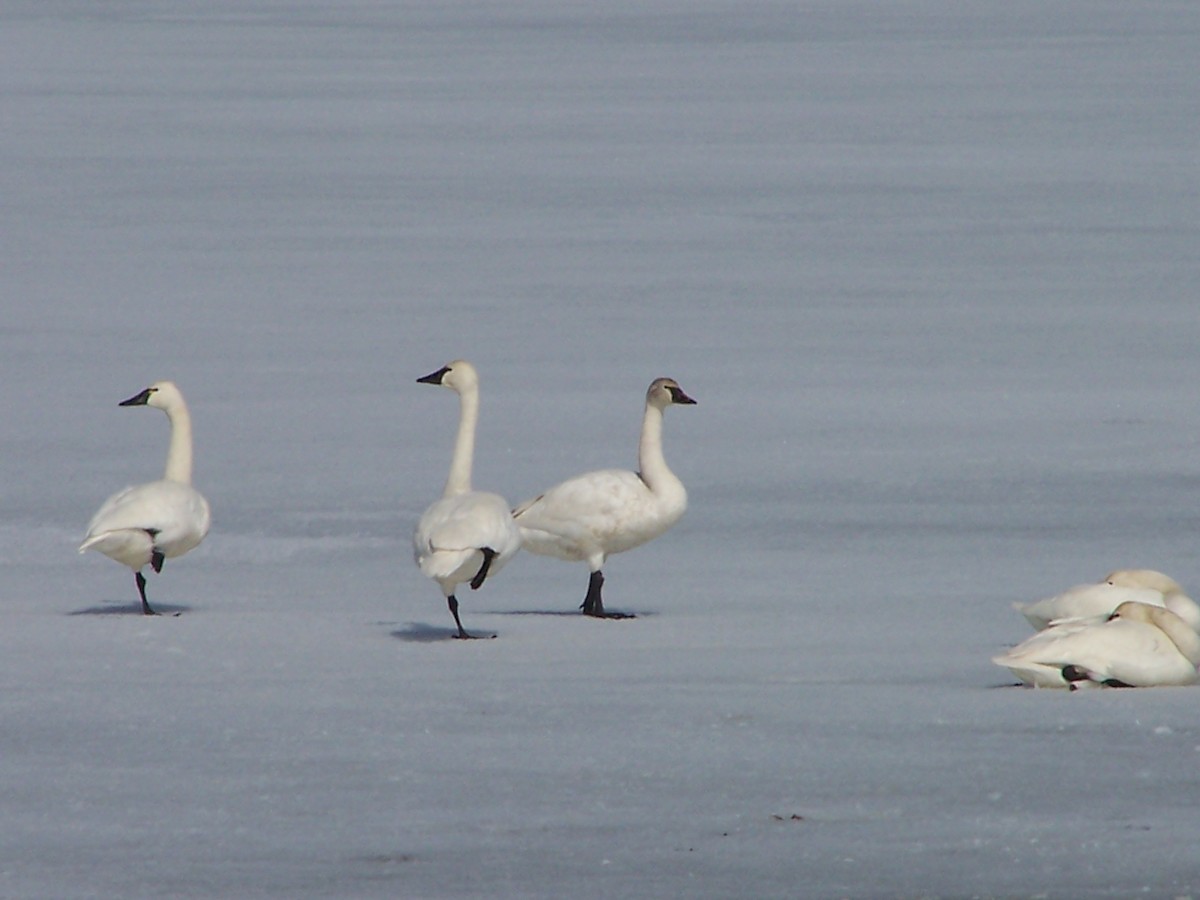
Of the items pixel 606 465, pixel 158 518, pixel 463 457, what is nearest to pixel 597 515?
pixel 463 457

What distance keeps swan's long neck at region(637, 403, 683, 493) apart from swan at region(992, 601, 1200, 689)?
1755 mm

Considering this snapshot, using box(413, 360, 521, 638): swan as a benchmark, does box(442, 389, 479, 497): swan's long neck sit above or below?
above

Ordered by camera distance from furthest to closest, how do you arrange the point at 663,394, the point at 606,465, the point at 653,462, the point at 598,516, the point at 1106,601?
the point at 606,465
the point at 663,394
the point at 653,462
the point at 598,516
the point at 1106,601

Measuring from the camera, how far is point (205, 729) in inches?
203

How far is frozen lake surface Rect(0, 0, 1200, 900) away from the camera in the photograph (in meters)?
4.46

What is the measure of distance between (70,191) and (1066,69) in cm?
1113

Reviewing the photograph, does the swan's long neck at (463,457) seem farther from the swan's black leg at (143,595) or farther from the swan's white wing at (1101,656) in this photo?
the swan's white wing at (1101,656)

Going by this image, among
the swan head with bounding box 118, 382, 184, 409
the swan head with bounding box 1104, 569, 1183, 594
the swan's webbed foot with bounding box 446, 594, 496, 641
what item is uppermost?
the swan head with bounding box 118, 382, 184, 409

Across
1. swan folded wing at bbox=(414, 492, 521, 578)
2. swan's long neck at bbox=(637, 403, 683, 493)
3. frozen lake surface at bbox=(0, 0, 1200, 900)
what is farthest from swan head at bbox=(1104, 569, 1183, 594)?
swan folded wing at bbox=(414, 492, 521, 578)

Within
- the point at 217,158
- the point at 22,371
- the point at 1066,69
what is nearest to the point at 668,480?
the point at 22,371

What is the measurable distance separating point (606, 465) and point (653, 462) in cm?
160

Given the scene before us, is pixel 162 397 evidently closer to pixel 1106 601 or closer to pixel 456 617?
pixel 456 617

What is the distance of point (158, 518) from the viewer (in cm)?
658

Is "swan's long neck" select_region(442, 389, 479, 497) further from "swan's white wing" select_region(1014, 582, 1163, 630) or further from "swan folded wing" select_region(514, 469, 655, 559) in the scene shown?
"swan's white wing" select_region(1014, 582, 1163, 630)
